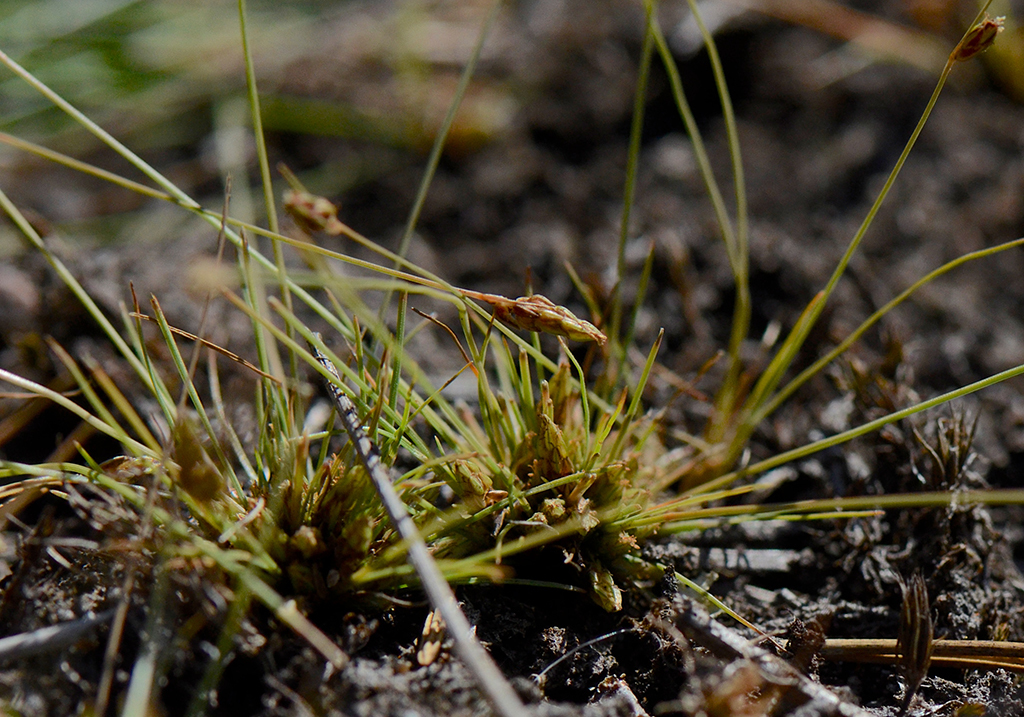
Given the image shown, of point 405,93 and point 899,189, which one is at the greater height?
point 405,93

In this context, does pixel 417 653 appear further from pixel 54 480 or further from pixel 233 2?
pixel 233 2

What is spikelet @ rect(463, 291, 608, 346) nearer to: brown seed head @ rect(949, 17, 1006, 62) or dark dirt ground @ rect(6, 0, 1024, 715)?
dark dirt ground @ rect(6, 0, 1024, 715)

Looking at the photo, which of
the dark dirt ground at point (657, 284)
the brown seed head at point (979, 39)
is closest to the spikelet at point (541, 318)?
the dark dirt ground at point (657, 284)

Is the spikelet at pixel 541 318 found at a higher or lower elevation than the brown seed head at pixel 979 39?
lower

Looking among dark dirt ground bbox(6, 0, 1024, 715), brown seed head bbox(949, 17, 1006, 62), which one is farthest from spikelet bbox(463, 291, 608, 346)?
brown seed head bbox(949, 17, 1006, 62)

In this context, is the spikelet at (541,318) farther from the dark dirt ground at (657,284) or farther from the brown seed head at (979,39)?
the brown seed head at (979,39)

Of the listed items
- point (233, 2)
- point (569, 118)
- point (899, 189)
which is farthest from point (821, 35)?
point (233, 2)
